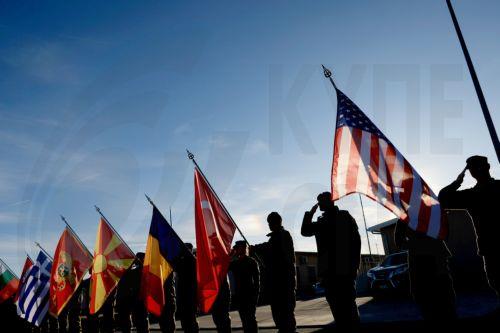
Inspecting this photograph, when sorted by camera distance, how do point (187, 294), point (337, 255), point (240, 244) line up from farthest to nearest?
point (187, 294), point (240, 244), point (337, 255)

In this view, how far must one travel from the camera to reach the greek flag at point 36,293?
12.1 metres

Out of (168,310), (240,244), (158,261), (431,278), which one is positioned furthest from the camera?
(158,261)

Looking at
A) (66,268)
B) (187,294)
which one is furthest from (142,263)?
(66,268)

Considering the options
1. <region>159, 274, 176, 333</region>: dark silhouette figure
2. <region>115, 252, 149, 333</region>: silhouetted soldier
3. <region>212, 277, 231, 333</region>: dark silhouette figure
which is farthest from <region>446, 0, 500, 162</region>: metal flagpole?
<region>115, 252, 149, 333</region>: silhouetted soldier

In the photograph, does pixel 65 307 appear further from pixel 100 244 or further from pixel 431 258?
pixel 431 258

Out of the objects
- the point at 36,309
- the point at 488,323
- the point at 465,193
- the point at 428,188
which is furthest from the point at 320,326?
the point at 36,309

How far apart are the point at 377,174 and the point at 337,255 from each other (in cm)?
125

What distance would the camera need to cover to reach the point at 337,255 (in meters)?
4.76

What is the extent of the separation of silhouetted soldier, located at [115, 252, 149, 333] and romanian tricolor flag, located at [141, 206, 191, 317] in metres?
1.31

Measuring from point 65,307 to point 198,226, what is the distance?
6744 millimetres

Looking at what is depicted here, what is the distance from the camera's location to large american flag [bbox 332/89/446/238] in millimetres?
4574

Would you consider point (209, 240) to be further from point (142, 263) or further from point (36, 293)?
point (36, 293)

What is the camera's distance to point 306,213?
17.1 ft

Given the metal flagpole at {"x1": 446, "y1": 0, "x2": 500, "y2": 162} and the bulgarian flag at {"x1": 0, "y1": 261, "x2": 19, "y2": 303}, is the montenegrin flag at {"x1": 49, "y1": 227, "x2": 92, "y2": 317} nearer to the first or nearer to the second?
the bulgarian flag at {"x1": 0, "y1": 261, "x2": 19, "y2": 303}
